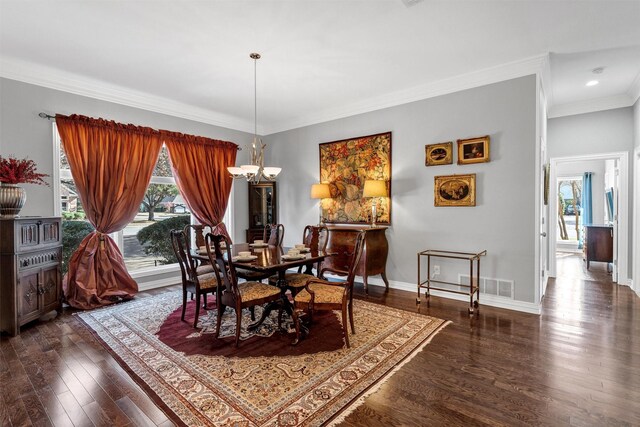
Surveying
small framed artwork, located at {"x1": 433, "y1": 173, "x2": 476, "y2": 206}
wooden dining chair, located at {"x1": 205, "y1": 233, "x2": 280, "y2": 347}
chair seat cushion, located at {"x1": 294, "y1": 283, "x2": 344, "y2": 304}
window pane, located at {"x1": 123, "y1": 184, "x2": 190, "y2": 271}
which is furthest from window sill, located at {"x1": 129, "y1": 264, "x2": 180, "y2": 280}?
small framed artwork, located at {"x1": 433, "y1": 173, "x2": 476, "y2": 206}

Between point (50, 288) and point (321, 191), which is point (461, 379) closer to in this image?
point (321, 191)

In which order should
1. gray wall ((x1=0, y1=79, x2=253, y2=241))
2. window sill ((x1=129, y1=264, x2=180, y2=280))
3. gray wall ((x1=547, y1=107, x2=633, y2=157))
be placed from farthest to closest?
gray wall ((x1=547, y1=107, x2=633, y2=157))
window sill ((x1=129, y1=264, x2=180, y2=280))
gray wall ((x1=0, y1=79, x2=253, y2=241))

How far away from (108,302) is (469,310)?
4.39 metres

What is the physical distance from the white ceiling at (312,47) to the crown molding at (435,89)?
18mm

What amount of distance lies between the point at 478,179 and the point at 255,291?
3021 mm

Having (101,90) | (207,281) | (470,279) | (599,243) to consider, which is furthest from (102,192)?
(599,243)

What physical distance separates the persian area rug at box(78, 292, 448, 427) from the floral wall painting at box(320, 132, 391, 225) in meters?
1.70

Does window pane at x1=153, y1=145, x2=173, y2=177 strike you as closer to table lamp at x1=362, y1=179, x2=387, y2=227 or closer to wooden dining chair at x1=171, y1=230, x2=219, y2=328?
wooden dining chair at x1=171, y1=230, x2=219, y2=328

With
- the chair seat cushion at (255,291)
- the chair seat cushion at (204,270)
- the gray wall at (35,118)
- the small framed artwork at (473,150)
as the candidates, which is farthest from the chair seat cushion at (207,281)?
the small framed artwork at (473,150)

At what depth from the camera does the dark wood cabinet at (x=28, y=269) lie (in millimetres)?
3016

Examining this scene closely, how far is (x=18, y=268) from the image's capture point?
10.1ft

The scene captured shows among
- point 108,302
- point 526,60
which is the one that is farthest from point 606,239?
point 108,302

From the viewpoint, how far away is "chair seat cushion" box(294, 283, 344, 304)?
2.76m

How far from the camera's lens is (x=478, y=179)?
3.92m
